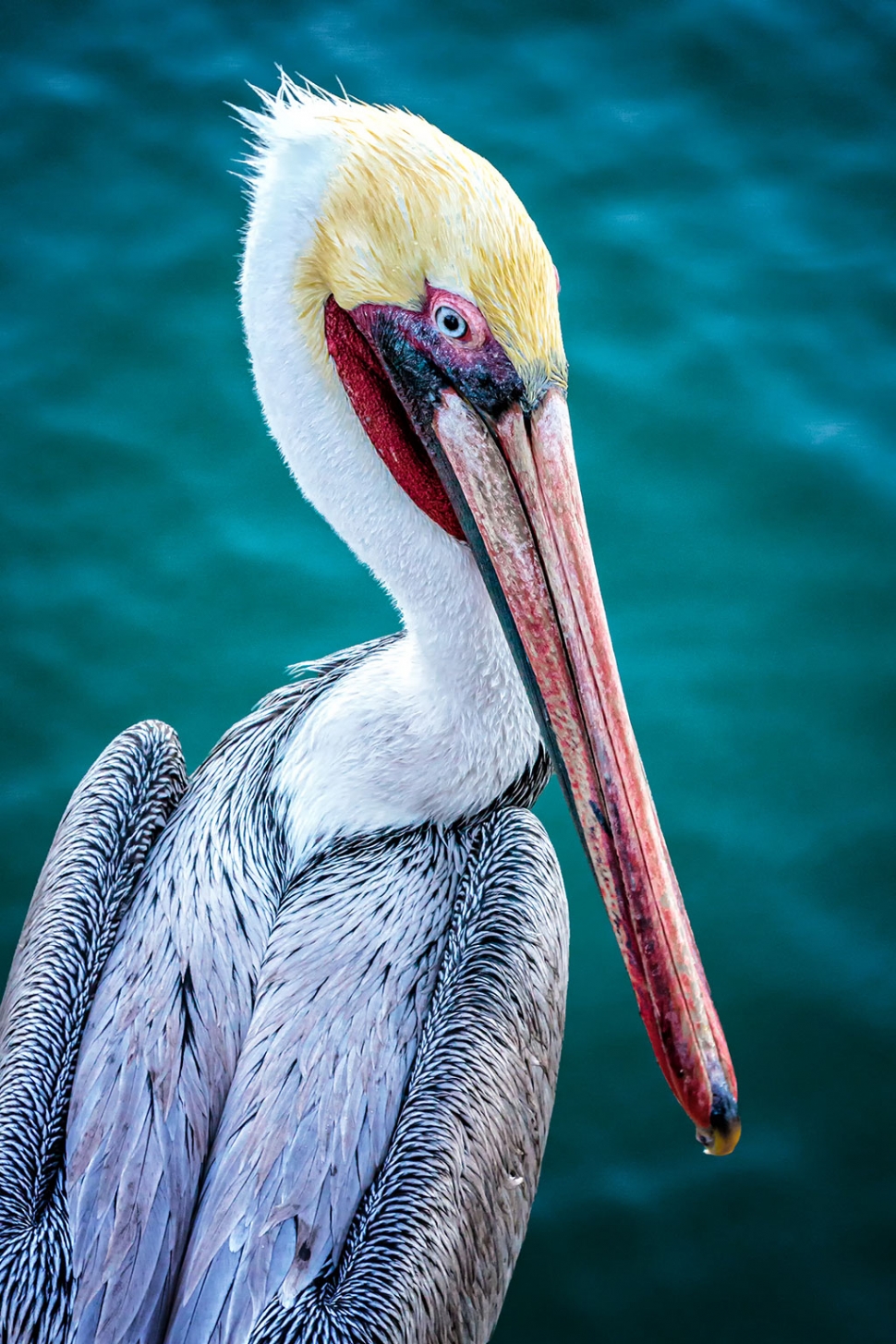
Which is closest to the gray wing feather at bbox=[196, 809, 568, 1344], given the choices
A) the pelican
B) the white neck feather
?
the pelican

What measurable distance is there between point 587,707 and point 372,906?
62 cm

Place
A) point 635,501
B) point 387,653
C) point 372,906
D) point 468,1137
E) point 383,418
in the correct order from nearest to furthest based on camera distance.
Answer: point 468,1137
point 383,418
point 372,906
point 387,653
point 635,501

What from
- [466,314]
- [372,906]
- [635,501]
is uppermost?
[635,501]

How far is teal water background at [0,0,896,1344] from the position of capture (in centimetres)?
301

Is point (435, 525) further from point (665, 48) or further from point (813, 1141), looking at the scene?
point (665, 48)

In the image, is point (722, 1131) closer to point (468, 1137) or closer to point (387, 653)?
point (468, 1137)

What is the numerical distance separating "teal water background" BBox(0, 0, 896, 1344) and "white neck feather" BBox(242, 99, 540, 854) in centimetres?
115

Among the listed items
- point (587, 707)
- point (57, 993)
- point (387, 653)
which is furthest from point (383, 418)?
point (57, 993)

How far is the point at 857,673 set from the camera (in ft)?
12.5

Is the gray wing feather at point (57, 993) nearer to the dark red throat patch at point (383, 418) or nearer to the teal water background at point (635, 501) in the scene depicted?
the dark red throat patch at point (383, 418)

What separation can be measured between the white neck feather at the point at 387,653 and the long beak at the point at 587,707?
0.24 metres

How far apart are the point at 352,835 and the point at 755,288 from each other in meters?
3.08

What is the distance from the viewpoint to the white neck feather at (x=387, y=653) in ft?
7.05

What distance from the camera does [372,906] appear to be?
2314 mm
